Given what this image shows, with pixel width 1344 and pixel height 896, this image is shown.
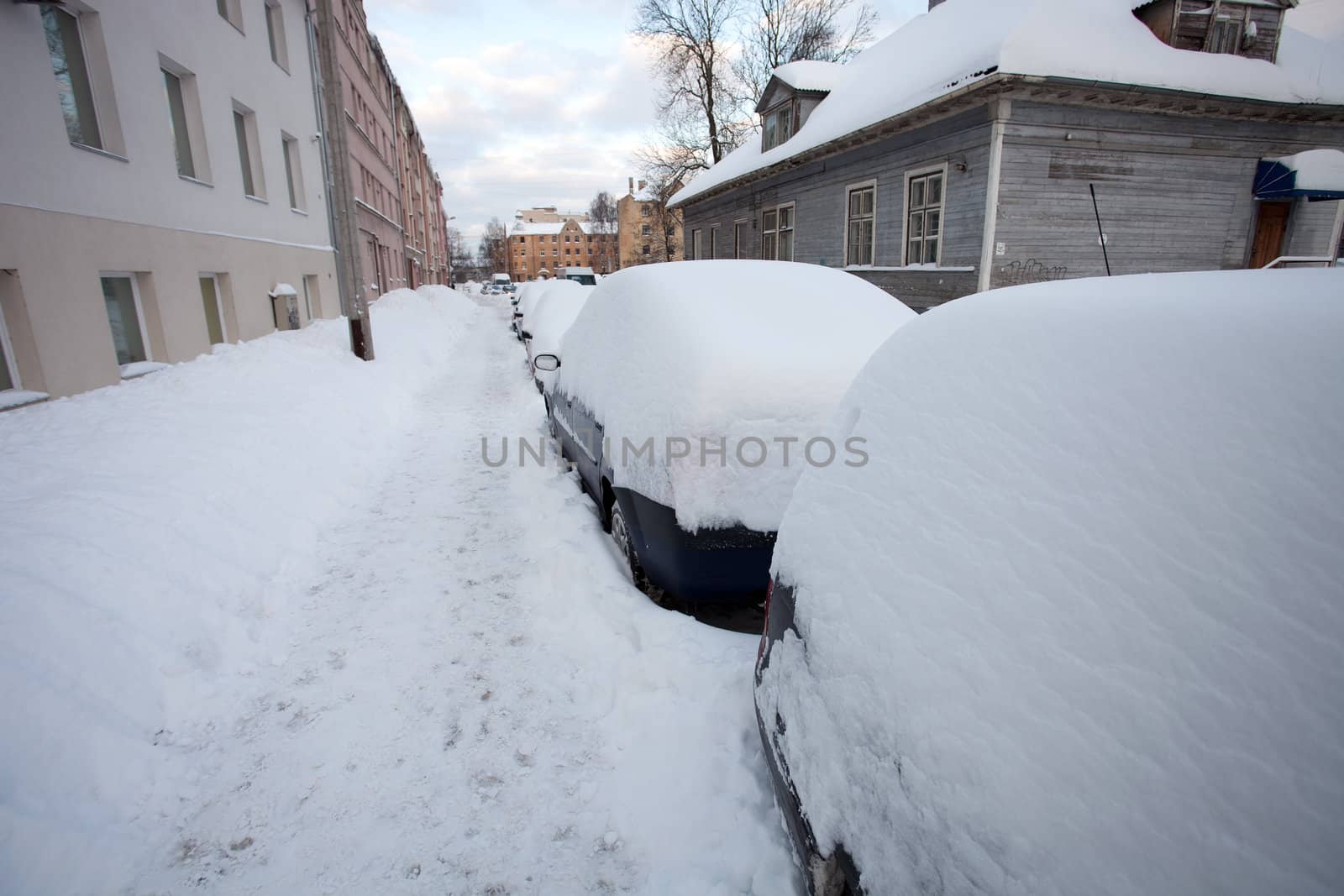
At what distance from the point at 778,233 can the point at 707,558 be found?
15.6m

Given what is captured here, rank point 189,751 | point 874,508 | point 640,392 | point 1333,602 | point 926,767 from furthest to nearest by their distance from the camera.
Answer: point 640,392 → point 189,751 → point 874,508 → point 926,767 → point 1333,602

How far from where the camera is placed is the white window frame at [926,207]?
11.0 meters

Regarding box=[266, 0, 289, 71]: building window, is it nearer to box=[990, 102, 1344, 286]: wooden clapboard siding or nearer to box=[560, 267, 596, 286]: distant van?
box=[990, 102, 1344, 286]: wooden clapboard siding

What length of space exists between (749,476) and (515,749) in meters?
1.47

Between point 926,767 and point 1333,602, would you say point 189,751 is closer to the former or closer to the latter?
point 926,767

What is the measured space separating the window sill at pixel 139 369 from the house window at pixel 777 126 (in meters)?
14.8

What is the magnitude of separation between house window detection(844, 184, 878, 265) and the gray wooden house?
69 mm

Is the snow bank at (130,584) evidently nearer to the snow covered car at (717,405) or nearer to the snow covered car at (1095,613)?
the snow covered car at (717,405)

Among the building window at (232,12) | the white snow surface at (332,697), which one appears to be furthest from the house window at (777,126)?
the white snow surface at (332,697)

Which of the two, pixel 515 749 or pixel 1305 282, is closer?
pixel 1305 282

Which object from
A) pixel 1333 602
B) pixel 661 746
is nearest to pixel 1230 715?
pixel 1333 602

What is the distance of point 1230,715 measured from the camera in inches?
34.6

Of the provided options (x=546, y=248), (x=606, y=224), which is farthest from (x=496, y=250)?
(x=606, y=224)

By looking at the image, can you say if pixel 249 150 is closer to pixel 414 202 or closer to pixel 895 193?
pixel 895 193
